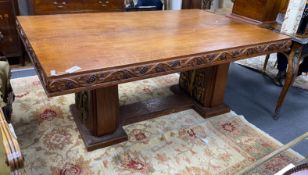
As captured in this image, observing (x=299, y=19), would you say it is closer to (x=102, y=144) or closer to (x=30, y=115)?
(x=102, y=144)

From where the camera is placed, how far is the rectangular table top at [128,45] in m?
1.13

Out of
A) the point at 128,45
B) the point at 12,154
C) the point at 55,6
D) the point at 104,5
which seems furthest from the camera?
the point at 104,5

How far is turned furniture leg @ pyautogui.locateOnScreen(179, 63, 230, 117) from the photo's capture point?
198 cm

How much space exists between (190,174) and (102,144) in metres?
0.59

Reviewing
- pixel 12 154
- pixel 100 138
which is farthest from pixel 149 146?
pixel 12 154

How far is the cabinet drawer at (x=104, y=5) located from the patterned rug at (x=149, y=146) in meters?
1.27

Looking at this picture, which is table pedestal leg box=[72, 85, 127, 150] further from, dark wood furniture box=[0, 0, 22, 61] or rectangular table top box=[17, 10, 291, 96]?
dark wood furniture box=[0, 0, 22, 61]

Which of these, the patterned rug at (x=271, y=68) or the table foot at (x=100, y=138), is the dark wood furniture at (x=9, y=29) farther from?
the patterned rug at (x=271, y=68)

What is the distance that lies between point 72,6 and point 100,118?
1719mm

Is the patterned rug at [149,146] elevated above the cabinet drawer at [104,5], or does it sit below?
below

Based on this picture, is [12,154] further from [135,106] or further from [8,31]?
[8,31]

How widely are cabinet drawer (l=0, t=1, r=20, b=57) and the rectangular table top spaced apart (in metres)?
1.01

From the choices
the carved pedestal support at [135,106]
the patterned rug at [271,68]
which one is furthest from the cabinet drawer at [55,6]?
the patterned rug at [271,68]

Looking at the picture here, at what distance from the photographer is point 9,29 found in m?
2.58
